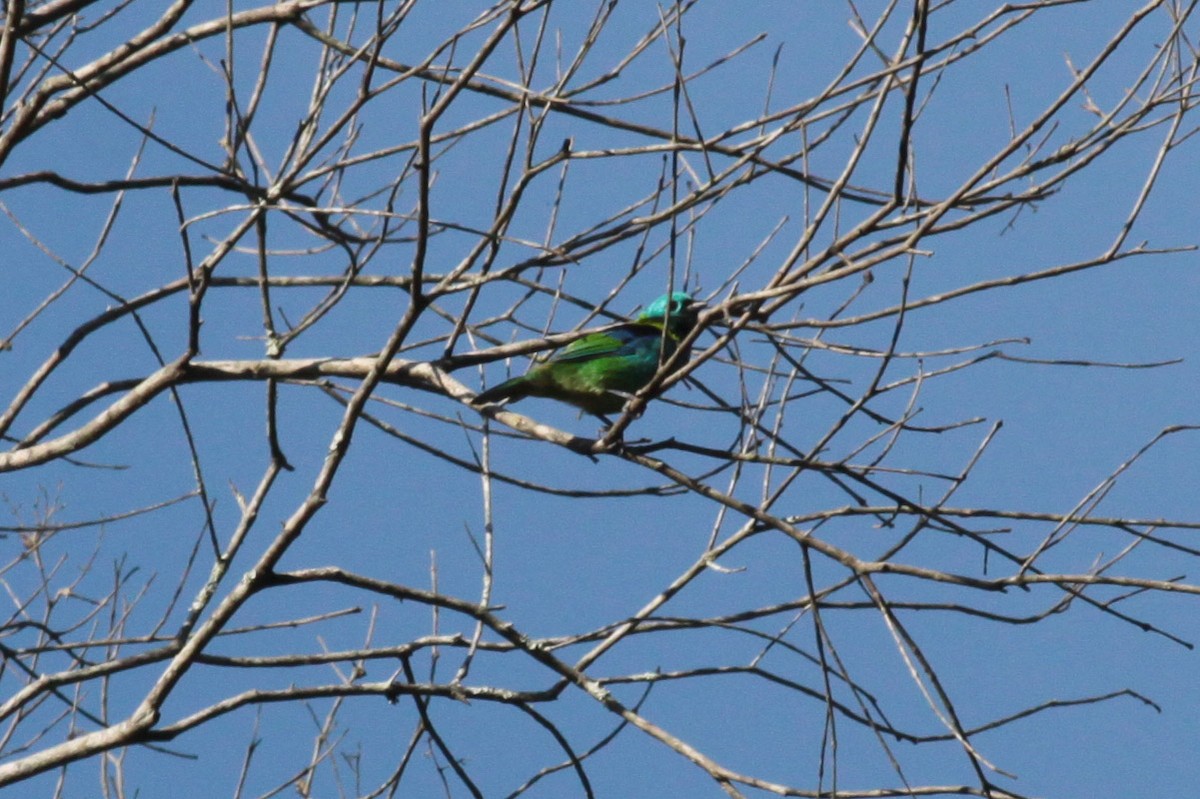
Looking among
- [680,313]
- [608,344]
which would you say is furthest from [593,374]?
[680,313]

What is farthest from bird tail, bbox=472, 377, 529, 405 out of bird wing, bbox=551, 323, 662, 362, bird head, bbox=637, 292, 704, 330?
bird head, bbox=637, 292, 704, 330

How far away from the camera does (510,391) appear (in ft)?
17.8

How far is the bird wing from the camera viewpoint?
17.7 ft

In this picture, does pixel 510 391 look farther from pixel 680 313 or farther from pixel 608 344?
pixel 680 313

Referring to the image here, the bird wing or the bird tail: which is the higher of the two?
the bird wing

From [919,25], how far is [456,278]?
1569mm

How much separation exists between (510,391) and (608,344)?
18.4 inches

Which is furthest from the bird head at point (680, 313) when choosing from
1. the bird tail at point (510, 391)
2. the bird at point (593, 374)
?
the bird tail at point (510, 391)

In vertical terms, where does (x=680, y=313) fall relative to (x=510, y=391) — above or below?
above

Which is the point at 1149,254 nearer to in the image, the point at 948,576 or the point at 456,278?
the point at 948,576

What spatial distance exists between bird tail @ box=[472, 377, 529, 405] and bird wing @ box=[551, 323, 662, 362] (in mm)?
179

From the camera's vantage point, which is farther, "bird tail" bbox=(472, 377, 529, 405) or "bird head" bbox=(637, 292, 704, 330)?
"bird head" bbox=(637, 292, 704, 330)

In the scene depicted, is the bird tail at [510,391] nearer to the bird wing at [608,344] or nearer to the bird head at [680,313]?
the bird wing at [608,344]

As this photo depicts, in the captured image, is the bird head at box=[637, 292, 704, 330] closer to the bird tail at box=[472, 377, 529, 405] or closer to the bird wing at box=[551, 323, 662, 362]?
the bird wing at box=[551, 323, 662, 362]
